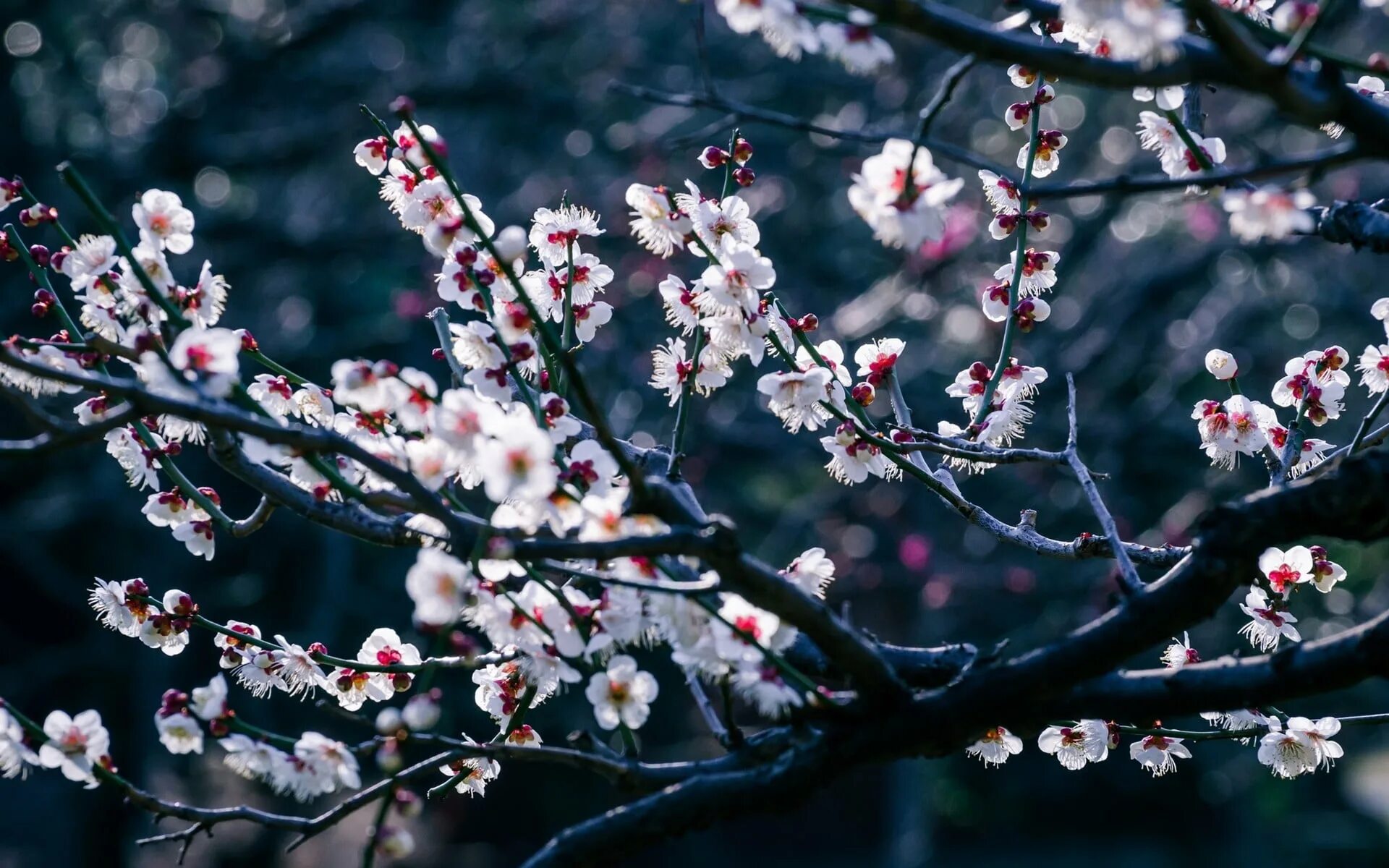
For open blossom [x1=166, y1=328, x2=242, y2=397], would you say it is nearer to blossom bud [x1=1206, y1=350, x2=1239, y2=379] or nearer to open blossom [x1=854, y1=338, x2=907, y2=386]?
open blossom [x1=854, y1=338, x2=907, y2=386]

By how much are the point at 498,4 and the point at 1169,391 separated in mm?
8529

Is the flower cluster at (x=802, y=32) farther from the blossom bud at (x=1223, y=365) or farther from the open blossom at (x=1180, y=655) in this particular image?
the open blossom at (x=1180, y=655)

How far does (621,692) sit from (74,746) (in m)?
0.88

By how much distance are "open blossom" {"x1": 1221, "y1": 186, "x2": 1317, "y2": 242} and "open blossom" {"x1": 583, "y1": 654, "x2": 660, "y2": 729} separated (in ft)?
3.51

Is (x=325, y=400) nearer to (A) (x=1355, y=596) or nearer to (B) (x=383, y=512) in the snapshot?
(B) (x=383, y=512)

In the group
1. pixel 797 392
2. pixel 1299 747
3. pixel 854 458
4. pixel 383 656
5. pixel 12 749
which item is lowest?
pixel 12 749

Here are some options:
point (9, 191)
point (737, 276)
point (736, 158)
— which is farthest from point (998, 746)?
point (9, 191)

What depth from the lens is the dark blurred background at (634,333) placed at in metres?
8.04

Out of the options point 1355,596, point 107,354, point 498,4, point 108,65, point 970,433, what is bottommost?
point 1355,596

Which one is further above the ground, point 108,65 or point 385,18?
point 385,18

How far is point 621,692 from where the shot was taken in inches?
72.5

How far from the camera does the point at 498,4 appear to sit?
12844 mm

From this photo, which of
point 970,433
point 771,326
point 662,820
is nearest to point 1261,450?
point 970,433

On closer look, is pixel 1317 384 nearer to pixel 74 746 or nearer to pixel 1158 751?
pixel 1158 751
